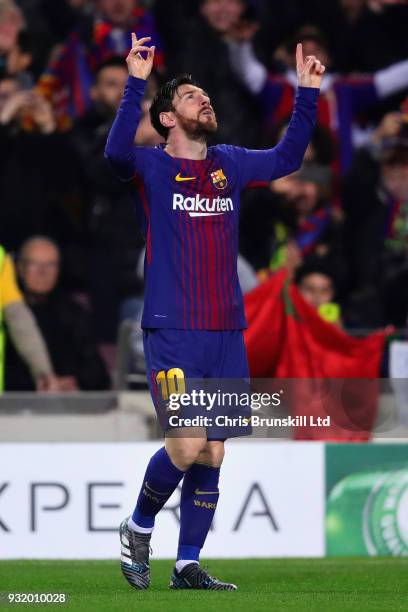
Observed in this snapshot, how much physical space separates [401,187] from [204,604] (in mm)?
6028

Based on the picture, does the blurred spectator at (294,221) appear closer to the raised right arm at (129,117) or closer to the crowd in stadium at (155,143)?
the crowd in stadium at (155,143)

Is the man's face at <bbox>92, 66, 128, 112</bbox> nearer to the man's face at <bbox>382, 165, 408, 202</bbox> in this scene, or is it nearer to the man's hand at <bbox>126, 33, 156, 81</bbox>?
the man's face at <bbox>382, 165, 408, 202</bbox>

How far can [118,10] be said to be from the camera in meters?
12.3

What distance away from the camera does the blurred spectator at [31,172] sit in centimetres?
1131

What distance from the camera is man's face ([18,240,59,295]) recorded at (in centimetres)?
1066

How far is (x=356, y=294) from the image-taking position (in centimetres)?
1157

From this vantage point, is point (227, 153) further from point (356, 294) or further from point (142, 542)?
point (356, 294)

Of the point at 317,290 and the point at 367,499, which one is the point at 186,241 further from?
the point at 317,290

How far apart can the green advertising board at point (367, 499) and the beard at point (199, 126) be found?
295 cm

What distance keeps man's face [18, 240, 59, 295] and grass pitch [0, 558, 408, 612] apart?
240cm

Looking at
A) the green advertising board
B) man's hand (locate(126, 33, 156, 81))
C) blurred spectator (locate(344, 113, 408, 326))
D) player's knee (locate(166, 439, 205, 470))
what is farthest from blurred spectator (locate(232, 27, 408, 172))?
player's knee (locate(166, 439, 205, 470))

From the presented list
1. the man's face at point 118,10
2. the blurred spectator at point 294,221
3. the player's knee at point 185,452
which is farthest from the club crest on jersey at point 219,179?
the man's face at point 118,10

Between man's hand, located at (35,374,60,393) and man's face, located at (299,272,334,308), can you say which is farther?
man's face, located at (299,272,334,308)
